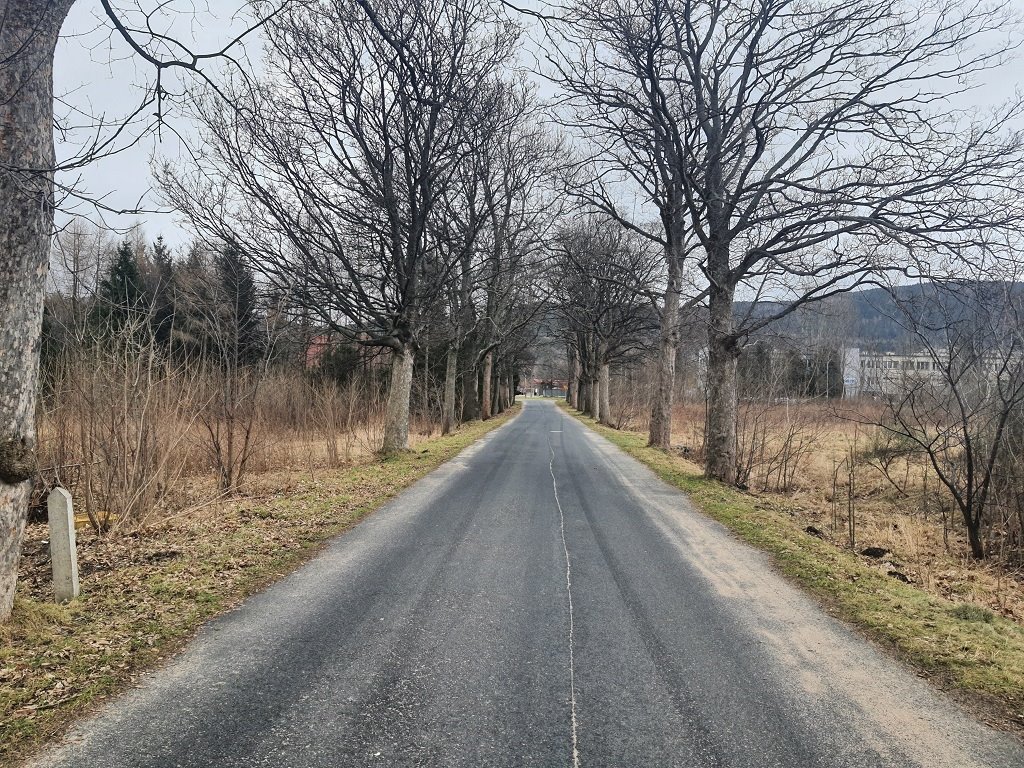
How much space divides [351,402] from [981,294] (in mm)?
12821

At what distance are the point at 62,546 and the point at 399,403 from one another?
35.2 feet

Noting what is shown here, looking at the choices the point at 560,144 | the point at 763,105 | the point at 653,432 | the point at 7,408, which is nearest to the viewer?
the point at 7,408

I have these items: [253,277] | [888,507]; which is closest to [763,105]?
[888,507]

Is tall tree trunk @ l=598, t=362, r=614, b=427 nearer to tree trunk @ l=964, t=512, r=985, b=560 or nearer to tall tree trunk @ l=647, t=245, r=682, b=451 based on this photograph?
tall tree trunk @ l=647, t=245, r=682, b=451

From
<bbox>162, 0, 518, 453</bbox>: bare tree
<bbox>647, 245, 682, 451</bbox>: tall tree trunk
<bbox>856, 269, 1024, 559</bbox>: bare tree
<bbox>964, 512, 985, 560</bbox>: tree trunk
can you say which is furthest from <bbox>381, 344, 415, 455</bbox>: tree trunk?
<bbox>964, 512, 985, 560</bbox>: tree trunk

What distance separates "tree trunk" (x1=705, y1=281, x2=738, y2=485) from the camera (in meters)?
12.5

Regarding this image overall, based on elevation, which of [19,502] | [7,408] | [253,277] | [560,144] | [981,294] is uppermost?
[560,144]

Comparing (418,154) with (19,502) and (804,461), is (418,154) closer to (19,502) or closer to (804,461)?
(19,502)

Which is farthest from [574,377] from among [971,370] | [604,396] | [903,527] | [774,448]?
[971,370]

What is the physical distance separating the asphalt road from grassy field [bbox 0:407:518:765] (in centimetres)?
26

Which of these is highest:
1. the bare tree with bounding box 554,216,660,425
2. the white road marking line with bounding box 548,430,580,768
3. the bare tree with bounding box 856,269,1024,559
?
the bare tree with bounding box 554,216,660,425

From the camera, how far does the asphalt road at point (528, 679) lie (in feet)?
9.66

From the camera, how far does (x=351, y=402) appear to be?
15.3 m

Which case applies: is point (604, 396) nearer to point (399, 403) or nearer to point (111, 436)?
point (399, 403)
